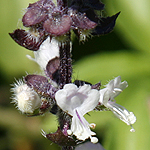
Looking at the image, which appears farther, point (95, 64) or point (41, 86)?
point (95, 64)

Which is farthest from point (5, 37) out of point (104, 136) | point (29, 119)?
point (104, 136)

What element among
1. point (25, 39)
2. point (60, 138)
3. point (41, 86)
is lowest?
point (60, 138)

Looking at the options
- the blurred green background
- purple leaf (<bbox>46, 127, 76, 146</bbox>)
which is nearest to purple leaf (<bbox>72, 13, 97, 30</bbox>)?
purple leaf (<bbox>46, 127, 76, 146</bbox>)

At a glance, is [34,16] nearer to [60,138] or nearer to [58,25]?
[58,25]

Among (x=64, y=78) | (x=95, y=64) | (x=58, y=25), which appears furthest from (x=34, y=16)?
(x=95, y=64)

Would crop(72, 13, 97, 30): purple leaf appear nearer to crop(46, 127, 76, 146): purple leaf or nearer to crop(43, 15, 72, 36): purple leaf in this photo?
crop(43, 15, 72, 36): purple leaf

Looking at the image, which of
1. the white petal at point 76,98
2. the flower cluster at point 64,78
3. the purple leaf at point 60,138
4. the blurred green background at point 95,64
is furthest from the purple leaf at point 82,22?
the blurred green background at point 95,64
